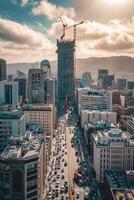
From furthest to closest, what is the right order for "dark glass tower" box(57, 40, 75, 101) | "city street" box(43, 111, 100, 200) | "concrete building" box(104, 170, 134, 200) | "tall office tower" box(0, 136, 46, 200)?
1. "dark glass tower" box(57, 40, 75, 101)
2. "city street" box(43, 111, 100, 200)
3. "tall office tower" box(0, 136, 46, 200)
4. "concrete building" box(104, 170, 134, 200)

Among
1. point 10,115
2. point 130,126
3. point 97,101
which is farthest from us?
point 97,101

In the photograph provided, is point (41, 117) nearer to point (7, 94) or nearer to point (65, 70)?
point (7, 94)

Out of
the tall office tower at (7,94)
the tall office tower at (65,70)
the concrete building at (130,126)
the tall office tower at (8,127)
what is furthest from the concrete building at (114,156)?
the tall office tower at (65,70)

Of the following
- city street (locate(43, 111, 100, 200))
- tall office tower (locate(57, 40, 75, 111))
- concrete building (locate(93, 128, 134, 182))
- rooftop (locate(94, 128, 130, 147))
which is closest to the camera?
city street (locate(43, 111, 100, 200))

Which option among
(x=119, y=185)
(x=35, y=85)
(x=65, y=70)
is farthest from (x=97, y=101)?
(x=119, y=185)

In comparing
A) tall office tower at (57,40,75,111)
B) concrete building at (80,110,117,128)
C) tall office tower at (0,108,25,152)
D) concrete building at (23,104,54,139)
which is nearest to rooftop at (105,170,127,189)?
tall office tower at (0,108,25,152)

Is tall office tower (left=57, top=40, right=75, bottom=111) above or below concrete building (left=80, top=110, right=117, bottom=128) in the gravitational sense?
above

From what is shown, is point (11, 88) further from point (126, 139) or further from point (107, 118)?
point (126, 139)

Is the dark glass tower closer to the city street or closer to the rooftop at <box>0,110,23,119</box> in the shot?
the city street

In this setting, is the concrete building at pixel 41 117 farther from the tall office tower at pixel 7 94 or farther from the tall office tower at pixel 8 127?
the tall office tower at pixel 7 94
